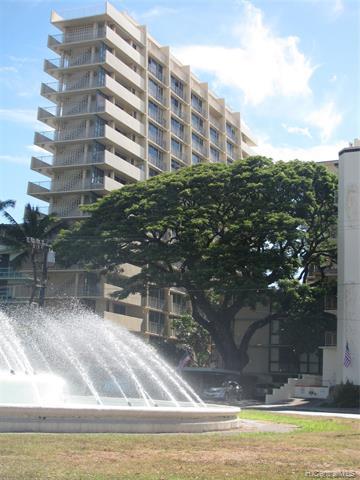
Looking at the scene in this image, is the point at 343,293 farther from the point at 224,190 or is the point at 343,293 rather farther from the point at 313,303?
the point at 224,190

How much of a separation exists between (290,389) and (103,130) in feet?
99.8

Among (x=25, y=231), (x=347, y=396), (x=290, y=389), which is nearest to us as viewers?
(x=347, y=396)

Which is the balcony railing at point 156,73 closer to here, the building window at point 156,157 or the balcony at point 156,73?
the balcony at point 156,73

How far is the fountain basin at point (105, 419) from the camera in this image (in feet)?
40.5

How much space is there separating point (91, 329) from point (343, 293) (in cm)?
2125

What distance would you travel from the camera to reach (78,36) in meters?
64.8

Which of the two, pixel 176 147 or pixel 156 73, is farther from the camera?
pixel 176 147

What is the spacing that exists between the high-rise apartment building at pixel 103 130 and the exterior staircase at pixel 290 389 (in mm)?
17705

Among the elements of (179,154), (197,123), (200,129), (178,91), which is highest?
(178,91)

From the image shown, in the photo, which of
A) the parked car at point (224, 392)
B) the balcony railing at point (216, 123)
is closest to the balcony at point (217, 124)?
the balcony railing at point (216, 123)

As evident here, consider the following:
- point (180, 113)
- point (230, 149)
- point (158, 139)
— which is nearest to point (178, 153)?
point (158, 139)

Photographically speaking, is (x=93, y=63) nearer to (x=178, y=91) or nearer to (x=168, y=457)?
(x=178, y=91)

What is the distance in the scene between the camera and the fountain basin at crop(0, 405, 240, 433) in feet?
40.5

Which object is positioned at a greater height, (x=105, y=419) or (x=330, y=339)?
(x=330, y=339)
